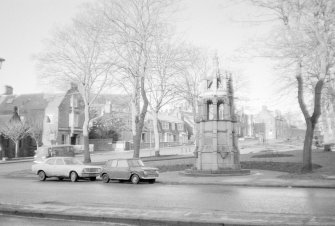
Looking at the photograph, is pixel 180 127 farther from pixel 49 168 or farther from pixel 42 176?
pixel 49 168

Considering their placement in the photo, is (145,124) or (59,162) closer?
(59,162)

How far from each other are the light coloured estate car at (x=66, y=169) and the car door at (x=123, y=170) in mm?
2277

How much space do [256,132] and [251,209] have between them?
396 feet

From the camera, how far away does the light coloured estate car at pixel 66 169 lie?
23.4 meters

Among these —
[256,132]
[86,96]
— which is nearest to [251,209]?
[86,96]

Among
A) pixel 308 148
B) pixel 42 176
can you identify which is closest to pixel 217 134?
pixel 308 148

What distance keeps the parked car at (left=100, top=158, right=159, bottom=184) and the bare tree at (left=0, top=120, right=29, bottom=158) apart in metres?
32.8

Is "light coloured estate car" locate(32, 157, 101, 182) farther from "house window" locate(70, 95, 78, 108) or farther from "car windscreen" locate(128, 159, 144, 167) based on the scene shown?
"house window" locate(70, 95, 78, 108)

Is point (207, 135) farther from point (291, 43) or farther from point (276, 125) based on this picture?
point (276, 125)

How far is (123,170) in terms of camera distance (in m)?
21.9

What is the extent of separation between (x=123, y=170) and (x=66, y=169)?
429 centimetres

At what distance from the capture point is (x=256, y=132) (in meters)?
128

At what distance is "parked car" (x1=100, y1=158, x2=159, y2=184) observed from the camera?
21.2 metres

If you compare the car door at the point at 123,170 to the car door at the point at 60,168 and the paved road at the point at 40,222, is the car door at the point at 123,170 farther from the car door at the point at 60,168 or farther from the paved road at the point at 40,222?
the paved road at the point at 40,222
